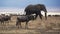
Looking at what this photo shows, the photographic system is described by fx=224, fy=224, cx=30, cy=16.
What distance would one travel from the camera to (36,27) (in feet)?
17.5

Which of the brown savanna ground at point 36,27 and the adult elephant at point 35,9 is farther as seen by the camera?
the adult elephant at point 35,9

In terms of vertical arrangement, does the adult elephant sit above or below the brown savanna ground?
above

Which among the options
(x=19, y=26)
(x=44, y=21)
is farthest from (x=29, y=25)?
(x=44, y=21)

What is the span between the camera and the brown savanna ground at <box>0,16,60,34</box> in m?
4.93

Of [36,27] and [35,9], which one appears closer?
[36,27]

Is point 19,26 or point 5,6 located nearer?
point 19,26

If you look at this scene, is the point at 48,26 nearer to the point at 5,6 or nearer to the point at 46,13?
the point at 46,13

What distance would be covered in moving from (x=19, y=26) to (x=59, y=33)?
1.02m

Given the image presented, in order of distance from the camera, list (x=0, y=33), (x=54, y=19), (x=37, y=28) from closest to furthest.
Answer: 1. (x=0, y=33)
2. (x=37, y=28)
3. (x=54, y=19)

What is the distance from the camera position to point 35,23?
5727mm

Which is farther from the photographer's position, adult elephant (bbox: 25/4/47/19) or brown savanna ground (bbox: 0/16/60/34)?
adult elephant (bbox: 25/4/47/19)

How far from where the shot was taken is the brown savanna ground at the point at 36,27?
493 centimetres

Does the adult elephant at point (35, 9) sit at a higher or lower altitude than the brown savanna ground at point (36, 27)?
higher

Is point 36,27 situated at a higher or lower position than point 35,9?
lower
